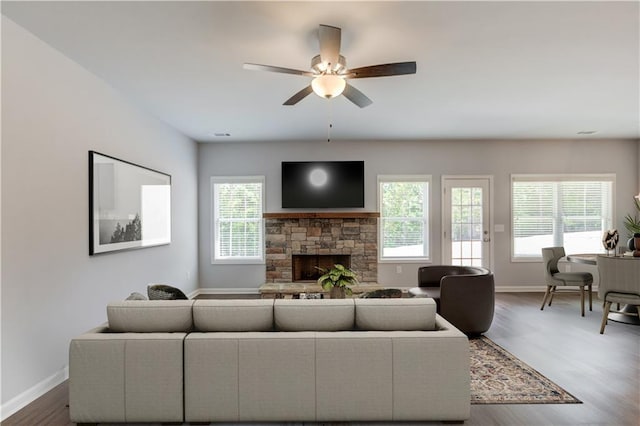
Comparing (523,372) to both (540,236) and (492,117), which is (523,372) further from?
(540,236)

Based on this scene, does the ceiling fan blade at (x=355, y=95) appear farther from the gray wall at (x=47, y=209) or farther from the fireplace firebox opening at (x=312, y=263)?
the fireplace firebox opening at (x=312, y=263)

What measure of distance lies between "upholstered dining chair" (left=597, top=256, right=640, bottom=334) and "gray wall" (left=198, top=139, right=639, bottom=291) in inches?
97.7

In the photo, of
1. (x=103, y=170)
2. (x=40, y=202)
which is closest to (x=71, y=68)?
(x=103, y=170)

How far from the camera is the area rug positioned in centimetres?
270

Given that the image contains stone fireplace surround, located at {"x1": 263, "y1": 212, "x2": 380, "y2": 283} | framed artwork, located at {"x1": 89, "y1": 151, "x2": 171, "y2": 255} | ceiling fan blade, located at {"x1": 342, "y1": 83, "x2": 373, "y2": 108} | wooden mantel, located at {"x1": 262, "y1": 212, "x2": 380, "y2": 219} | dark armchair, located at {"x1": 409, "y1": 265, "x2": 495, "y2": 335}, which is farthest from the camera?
stone fireplace surround, located at {"x1": 263, "y1": 212, "x2": 380, "y2": 283}

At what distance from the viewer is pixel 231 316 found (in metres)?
2.43

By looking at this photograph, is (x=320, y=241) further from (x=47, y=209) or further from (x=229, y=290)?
(x=47, y=209)

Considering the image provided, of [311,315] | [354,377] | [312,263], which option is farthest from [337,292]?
[312,263]

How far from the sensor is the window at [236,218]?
22.2 feet

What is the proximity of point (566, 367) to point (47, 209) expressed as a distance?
4521 millimetres

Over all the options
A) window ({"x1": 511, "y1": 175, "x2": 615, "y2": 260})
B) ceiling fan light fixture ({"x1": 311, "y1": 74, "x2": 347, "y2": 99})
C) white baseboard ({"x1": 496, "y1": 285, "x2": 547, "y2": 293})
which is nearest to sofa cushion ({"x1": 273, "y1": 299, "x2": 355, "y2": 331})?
ceiling fan light fixture ({"x1": 311, "y1": 74, "x2": 347, "y2": 99})

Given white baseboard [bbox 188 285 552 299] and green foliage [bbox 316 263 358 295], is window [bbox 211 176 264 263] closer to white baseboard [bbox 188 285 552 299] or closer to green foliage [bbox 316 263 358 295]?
white baseboard [bbox 188 285 552 299]

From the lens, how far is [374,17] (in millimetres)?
2559

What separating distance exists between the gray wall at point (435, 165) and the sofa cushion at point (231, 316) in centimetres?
429
